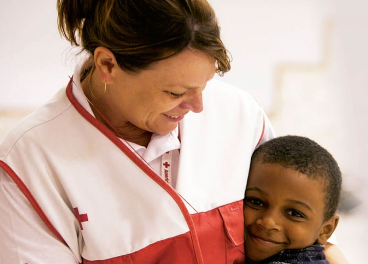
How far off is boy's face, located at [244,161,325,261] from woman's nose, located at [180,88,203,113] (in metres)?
0.36

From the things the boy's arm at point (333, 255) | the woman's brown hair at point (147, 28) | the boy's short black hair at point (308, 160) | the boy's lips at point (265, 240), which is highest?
the woman's brown hair at point (147, 28)

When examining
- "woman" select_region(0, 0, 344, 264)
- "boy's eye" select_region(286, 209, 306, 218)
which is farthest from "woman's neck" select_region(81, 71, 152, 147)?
"boy's eye" select_region(286, 209, 306, 218)

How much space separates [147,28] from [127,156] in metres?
0.34

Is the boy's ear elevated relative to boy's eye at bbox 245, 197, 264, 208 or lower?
lower

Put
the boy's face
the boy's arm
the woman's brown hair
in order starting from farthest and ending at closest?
the boy's arm < the boy's face < the woman's brown hair

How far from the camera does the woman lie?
0.96 metres

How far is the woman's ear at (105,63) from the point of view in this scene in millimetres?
977

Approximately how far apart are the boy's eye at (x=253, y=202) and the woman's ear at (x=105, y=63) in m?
0.56

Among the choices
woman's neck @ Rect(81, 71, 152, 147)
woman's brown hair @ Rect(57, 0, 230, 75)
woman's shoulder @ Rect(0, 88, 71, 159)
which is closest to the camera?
woman's brown hair @ Rect(57, 0, 230, 75)

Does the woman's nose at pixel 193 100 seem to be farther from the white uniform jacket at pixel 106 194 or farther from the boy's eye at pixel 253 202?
the boy's eye at pixel 253 202

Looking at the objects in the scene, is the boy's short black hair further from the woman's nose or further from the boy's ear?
the woman's nose

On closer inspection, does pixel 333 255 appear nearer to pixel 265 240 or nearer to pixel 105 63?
pixel 265 240

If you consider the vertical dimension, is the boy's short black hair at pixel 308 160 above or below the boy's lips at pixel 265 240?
above

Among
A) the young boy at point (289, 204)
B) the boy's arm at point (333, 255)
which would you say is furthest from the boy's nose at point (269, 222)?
the boy's arm at point (333, 255)
